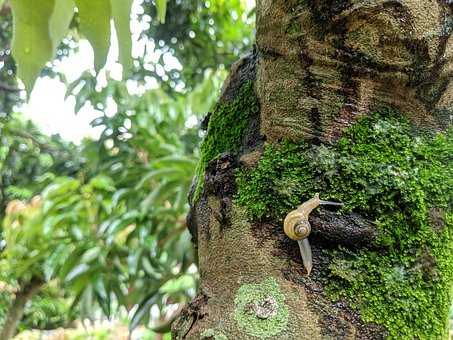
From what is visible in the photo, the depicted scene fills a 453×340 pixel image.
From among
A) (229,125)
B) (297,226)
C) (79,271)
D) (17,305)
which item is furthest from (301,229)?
(17,305)

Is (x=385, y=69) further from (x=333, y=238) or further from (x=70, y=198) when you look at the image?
(x=70, y=198)

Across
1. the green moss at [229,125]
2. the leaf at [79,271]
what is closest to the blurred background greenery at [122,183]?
the leaf at [79,271]

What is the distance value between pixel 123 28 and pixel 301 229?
25 cm

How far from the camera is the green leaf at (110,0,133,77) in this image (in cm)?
48

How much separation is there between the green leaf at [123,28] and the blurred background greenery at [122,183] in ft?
1.85

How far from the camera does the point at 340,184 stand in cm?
44

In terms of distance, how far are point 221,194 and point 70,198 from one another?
1276mm

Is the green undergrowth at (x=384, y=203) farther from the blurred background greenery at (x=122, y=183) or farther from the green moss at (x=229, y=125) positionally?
the blurred background greenery at (x=122, y=183)

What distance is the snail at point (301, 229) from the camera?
0.41 metres

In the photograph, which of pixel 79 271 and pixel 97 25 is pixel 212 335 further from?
pixel 79 271

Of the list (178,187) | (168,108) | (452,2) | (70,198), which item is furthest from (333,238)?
(168,108)

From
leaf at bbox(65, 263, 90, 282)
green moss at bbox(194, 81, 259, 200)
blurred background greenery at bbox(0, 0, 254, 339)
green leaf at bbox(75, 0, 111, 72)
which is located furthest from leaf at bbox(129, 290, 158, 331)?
green leaf at bbox(75, 0, 111, 72)

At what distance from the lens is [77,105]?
1.90m

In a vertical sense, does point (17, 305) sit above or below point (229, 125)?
below
